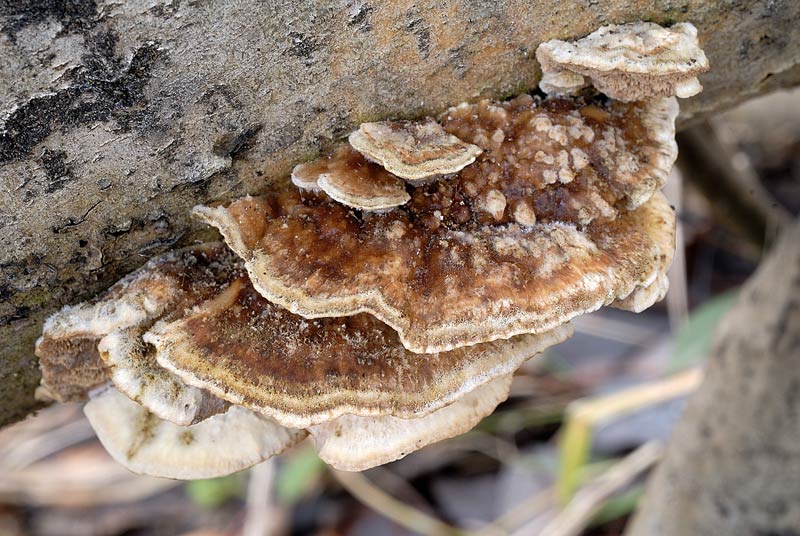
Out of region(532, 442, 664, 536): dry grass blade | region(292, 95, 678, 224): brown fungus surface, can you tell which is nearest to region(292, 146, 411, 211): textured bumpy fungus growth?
region(292, 95, 678, 224): brown fungus surface

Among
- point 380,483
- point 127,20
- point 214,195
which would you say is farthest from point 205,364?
point 380,483

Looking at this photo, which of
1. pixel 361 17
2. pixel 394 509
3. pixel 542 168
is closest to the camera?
pixel 361 17

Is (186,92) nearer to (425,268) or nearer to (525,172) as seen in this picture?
Answer: (425,268)

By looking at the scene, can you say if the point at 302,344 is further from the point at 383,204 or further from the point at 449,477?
the point at 449,477

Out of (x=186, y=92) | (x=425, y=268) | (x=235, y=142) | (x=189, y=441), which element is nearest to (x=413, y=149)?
(x=425, y=268)

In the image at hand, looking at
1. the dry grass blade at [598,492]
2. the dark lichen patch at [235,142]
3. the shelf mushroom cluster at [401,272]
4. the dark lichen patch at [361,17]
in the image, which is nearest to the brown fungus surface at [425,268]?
the shelf mushroom cluster at [401,272]

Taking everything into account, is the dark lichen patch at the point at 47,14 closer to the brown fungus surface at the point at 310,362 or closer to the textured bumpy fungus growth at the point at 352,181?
the textured bumpy fungus growth at the point at 352,181

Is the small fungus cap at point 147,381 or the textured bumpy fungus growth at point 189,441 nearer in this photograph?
the small fungus cap at point 147,381
